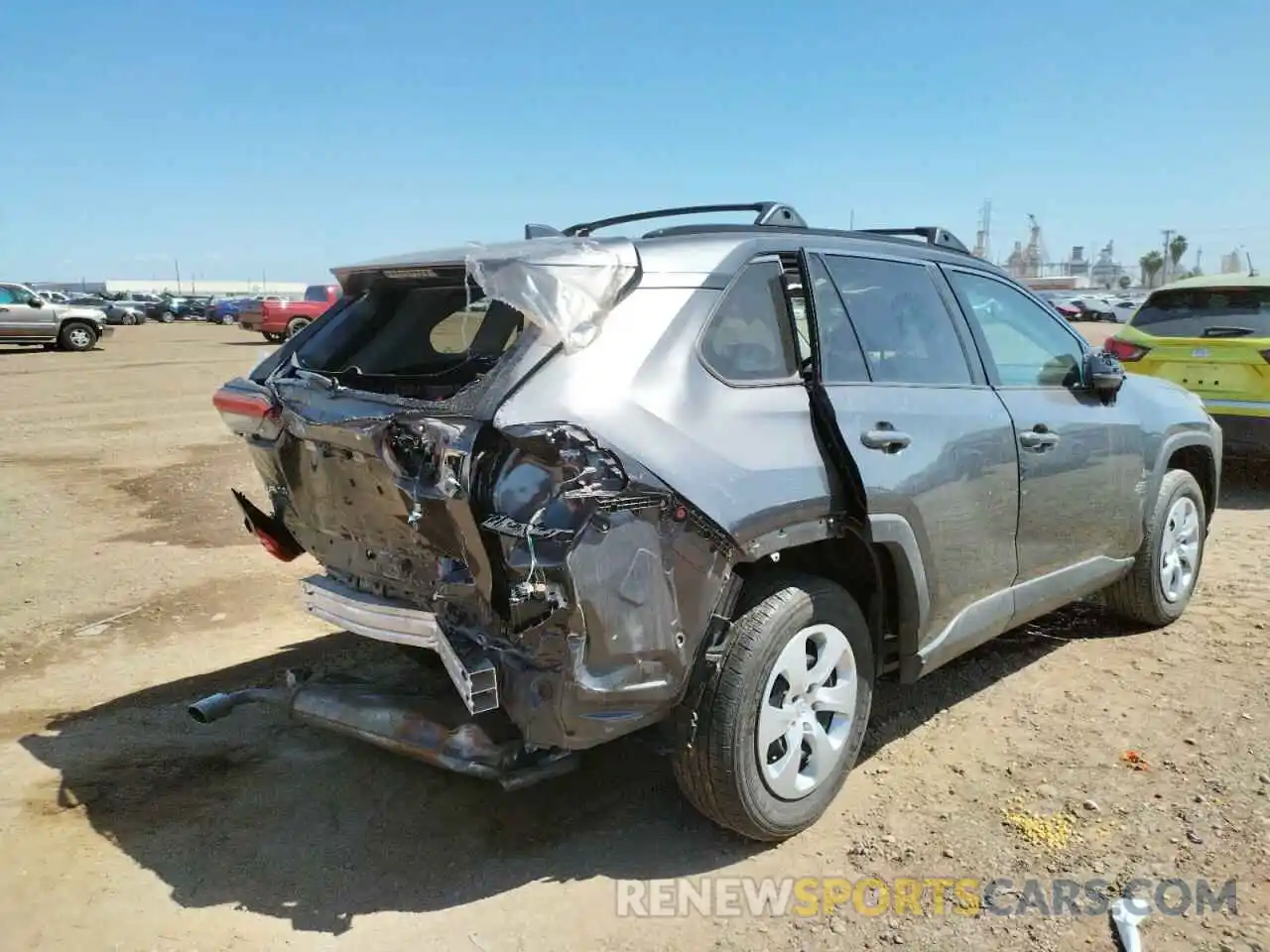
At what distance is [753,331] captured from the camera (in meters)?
3.29

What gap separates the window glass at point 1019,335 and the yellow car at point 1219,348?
4.19m

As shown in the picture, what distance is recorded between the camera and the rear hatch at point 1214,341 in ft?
25.9

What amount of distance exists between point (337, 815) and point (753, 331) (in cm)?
222

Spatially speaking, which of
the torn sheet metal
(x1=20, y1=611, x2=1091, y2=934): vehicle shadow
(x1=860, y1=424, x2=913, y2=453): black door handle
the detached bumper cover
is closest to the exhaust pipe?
(x1=20, y1=611, x2=1091, y2=934): vehicle shadow

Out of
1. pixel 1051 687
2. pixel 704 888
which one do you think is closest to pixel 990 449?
pixel 1051 687

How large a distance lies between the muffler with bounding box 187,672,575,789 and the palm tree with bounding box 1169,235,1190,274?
117m

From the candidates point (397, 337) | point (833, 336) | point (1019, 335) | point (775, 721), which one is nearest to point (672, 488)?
point (775, 721)

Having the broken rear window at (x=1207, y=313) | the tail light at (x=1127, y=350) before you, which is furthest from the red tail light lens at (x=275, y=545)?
the broken rear window at (x=1207, y=313)

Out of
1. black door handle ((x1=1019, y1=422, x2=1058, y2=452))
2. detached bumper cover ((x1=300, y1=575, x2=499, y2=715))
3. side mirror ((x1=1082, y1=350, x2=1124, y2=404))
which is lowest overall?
detached bumper cover ((x1=300, y1=575, x2=499, y2=715))

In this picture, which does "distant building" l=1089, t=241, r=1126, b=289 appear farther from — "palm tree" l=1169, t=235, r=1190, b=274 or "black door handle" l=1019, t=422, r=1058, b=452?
"black door handle" l=1019, t=422, r=1058, b=452

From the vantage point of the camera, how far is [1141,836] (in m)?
3.35

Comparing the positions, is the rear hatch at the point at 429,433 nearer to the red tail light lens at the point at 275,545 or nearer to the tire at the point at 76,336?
the red tail light lens at the point at 275,545

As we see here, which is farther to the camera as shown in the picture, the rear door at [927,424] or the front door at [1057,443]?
the front door at [1057,443]

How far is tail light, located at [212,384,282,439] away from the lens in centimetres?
347
